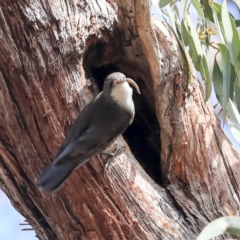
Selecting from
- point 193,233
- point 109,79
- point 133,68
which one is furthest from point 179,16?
point 193,233

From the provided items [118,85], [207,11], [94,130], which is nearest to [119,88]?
[118,85]

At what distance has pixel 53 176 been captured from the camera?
4.69 feet

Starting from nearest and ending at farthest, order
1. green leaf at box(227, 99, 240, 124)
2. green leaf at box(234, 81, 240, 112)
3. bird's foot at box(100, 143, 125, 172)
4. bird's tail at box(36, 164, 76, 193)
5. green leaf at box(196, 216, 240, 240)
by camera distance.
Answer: green leaf at box(196, 216, 240, 240) < bird's tail at box(36, 164, 76, 193) < bird's foot at box(100, 143, 125, 172) < green leaf at box(227, 99, 240, 124) < green leaf at box(234, 81, 240, 112)

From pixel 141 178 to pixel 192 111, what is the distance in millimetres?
241

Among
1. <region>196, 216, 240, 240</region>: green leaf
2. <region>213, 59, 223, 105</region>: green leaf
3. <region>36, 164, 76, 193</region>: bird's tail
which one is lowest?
<region>196, 216, 240, 240</region>: green leaf

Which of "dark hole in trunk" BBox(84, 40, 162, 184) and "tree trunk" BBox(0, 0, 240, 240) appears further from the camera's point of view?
"dark hole in trunk" BBox(84, 40, 162, 184)

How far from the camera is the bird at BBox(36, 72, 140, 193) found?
4.78 feet

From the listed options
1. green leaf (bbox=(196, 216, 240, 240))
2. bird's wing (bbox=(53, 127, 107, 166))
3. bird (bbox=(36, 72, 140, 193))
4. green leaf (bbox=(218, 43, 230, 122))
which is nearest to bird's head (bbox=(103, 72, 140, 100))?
bird (bbox=(36, 72, 140, 193))

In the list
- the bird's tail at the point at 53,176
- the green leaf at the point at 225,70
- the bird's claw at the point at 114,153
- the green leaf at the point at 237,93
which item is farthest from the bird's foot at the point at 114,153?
the green leaf at the point at 237,93

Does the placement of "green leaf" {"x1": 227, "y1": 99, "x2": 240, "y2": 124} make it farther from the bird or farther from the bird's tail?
the bird's tail

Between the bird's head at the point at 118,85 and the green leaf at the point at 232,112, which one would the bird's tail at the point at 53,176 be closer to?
the bird's head at the point at 118,85

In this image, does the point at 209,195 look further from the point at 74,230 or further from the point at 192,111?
the point at 74,230

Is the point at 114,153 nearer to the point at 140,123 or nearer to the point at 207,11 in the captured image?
the point at 140,123

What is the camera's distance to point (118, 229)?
1.53m
